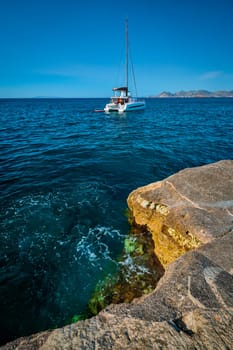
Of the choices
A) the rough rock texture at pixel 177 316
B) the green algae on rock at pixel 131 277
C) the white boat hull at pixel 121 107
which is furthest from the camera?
the white boat hull at pixel 121 107

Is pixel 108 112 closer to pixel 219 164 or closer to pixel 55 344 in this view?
pixel 219 164

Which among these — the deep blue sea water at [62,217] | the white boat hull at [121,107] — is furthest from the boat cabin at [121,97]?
the deep blue sea water at [62,217]

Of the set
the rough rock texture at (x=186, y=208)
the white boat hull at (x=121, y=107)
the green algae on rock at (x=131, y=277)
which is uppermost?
the white boat hull at (x=121, y=107)

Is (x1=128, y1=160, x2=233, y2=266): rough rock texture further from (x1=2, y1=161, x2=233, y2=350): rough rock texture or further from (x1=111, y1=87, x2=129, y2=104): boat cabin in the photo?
(x1=111, y1=87, x2=129, y2=104): boat cabin

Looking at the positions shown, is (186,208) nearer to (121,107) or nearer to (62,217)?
Answer: (62,217)

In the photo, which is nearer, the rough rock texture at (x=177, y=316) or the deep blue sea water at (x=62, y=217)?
the rough rock texture at (x=177, y=316)

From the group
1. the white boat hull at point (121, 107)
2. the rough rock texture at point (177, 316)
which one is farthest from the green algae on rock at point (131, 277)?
the white boat hull at point (121, 107)

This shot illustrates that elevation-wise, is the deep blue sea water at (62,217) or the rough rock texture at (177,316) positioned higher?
the rough rock texture at (177,316)

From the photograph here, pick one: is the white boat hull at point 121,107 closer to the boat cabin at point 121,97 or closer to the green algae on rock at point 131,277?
the boat cabin at point 121,97

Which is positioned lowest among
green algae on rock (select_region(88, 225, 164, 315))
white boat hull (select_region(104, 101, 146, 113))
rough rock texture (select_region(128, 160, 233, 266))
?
green algae on rock (select_region(88, 225, 164, 315))

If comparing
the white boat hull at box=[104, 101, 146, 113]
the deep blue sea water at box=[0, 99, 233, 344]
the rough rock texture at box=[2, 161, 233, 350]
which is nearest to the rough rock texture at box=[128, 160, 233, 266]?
the rough rock texture at box=[2, 161, 233, 350]

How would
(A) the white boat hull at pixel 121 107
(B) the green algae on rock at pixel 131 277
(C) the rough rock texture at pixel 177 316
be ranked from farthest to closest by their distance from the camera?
(A) the white boat hull at pixel 121 107
(B) the green algae on rock at pixel 131 277
(C) the rough rock texture at pixel 177 316

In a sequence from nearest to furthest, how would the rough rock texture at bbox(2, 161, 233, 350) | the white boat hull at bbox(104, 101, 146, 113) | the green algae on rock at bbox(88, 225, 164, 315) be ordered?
the rough rock texture at bbox(2, 161, 233, 350), the green algae on rock at bbox(88, 225, 164, 315), the white boat hull at bbox(104, 101, 146, 113)

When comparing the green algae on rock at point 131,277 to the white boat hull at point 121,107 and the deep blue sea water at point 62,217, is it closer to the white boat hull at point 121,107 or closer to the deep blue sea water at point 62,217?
the deep blue sea water at point 62,217
